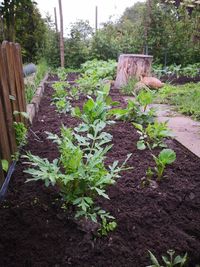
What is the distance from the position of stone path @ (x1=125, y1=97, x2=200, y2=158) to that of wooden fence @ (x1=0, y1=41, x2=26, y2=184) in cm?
146

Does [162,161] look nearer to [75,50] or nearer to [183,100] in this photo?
[183,100]

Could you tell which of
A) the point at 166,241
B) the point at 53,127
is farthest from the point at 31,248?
the point at 53,127


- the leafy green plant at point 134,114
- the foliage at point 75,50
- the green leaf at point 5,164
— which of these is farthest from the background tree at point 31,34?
the green leaf at point 5,164

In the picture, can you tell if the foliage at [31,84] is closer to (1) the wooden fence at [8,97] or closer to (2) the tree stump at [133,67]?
(1) the wooden fence at [8,97]

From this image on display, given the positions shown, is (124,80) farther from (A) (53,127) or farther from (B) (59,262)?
(B) (59,262)

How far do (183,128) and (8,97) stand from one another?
2.10m

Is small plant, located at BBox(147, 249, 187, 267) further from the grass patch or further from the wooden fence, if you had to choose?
the grass patch

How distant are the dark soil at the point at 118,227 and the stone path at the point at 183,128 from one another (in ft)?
1.98

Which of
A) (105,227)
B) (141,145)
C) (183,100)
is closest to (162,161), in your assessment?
(141,145)

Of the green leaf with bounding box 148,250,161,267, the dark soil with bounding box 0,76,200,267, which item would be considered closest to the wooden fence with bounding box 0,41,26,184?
the dark soil with bounding box 0,76,200,267

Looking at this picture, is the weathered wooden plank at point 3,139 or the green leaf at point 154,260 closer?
the green leaf at point 154,260

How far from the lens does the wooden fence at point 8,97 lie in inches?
71.6

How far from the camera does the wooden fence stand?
182cm

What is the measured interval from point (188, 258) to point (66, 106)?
2606mm
